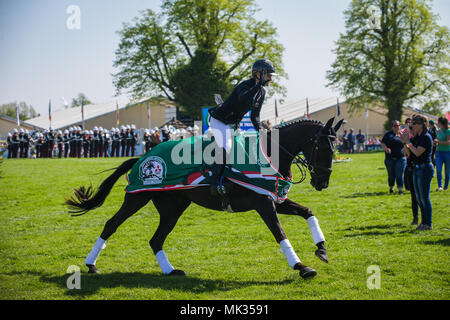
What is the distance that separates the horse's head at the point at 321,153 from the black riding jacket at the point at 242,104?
33.2 inches

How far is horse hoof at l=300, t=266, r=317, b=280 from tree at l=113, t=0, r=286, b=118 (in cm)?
3686

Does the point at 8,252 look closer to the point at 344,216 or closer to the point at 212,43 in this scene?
the point at 344,216

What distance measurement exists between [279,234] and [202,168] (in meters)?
1.52

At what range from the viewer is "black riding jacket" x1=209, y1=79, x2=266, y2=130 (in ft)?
19.2

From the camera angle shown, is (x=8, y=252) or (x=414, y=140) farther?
(x=414, y=140)

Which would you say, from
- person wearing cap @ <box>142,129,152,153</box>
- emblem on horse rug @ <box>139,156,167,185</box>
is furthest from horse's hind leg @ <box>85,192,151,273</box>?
person wearing cap @ <box>142,129,152,153</box>

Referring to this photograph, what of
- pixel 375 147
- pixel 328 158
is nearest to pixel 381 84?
pixel 375 147

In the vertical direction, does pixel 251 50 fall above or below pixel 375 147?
above

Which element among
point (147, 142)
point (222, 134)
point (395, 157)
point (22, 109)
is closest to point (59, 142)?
point (147, 142)

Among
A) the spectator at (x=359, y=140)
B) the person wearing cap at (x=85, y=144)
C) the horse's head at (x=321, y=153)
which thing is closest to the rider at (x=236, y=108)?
the horse's head at (x=321, y=153)

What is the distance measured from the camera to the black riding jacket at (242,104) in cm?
586

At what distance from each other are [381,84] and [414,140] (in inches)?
1553
